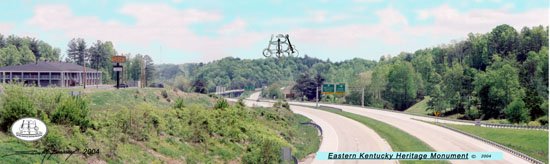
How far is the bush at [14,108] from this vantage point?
106 ft

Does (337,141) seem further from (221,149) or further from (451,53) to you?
(451,53)

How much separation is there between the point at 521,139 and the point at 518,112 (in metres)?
28.5

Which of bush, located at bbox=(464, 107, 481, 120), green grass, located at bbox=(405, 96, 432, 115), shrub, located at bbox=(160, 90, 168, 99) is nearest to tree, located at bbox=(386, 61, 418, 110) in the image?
green grass, located at bbox=(405, 96, 432, 115)

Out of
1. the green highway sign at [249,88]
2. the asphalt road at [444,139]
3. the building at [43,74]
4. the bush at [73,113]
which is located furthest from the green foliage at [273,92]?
the bush at [73,113]

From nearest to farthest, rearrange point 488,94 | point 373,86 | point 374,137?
1. point 374,137
2. point 488,94
3. point 373,86

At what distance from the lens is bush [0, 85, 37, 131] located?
32219 millimetres

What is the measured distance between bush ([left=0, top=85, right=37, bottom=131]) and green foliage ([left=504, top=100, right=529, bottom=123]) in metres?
83.0

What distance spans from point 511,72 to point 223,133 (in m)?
85.8

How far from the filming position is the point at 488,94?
11931 cm

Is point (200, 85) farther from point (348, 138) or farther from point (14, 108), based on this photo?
point (14, 108)

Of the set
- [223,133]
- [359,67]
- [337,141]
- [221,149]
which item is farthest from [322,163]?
[359,67]

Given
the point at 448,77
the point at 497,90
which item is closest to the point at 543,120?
the point at 497,90

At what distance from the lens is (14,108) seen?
32.4 meters

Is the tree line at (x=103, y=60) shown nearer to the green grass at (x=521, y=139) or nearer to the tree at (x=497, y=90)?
the green grass at (x=521, y=139)
